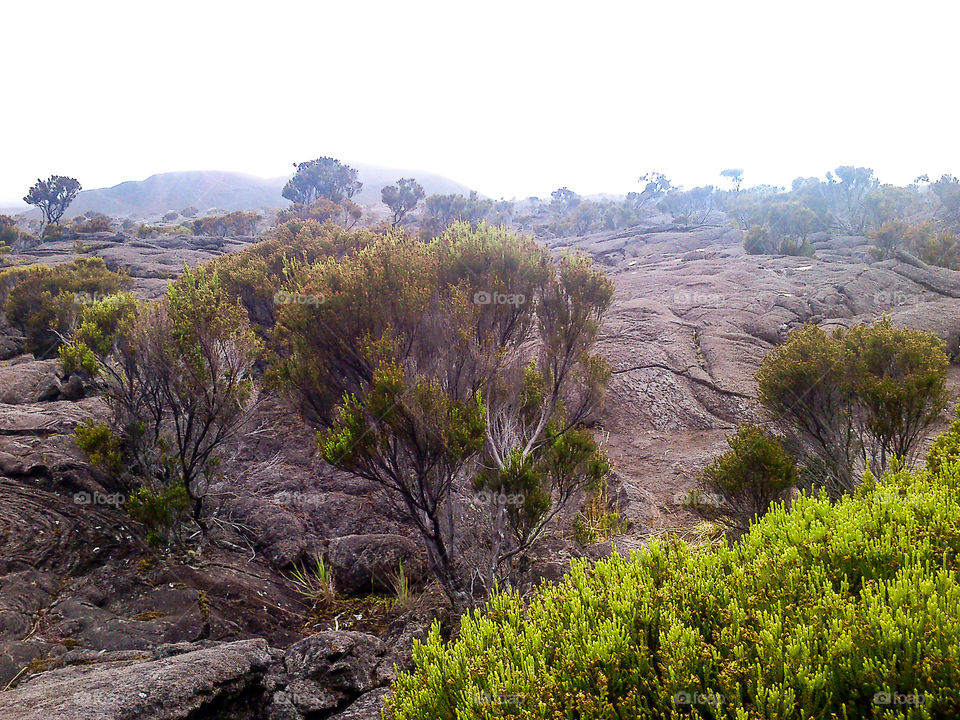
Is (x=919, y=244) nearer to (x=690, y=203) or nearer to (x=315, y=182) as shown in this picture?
(x=690, y=203)

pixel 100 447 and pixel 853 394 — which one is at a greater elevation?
pixel 853 394

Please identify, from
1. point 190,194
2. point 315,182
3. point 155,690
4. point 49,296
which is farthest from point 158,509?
point 190,194

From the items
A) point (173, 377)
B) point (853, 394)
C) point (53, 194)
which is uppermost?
point (53, 194)

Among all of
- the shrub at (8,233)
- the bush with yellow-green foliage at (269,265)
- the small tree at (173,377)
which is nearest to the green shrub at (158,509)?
the small tree at (173,377)

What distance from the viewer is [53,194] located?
45500 millimetres

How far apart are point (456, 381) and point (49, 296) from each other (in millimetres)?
15762

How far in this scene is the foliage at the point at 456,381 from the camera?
541 centimetres

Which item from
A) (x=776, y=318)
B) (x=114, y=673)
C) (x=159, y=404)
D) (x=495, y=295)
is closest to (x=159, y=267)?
(x=159, y=404)

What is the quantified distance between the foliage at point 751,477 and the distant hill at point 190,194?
86473 mm

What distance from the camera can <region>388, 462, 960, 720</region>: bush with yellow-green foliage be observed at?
2.02 m

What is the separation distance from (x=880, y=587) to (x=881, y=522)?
1.07 meters

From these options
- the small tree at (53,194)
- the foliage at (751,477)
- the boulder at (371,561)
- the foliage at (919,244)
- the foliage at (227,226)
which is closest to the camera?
the foliage at (751,477)

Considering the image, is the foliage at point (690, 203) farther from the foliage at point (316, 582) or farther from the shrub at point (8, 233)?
the shrub at point (8, 233)

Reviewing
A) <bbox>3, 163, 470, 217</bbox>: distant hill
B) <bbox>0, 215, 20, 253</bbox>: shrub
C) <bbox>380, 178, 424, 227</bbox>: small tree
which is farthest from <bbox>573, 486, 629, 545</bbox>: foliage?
<bbox>3, 163, 470, 217</bbox>: distant hill
